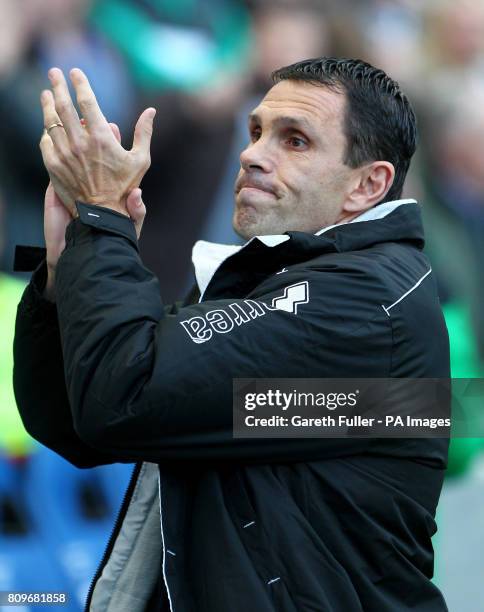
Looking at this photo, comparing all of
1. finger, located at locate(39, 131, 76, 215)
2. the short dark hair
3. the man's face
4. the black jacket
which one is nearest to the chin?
the man's face

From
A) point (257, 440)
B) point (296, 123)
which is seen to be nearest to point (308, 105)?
point (296, 123)

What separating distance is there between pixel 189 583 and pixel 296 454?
28 cm

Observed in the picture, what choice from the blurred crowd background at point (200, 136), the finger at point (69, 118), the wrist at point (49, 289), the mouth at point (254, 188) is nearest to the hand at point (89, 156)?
the finger at point (69, 118)

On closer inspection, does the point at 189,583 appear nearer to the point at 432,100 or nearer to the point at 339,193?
the point at 339,193

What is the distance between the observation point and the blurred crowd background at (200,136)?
140 inches

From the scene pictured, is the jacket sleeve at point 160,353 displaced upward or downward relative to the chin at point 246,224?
downward

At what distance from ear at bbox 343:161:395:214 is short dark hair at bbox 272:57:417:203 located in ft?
0.07

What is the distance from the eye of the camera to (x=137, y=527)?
183 cm

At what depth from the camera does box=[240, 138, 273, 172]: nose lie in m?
1.99

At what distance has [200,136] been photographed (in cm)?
379

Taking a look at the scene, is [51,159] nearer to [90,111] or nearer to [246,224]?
[90,111]

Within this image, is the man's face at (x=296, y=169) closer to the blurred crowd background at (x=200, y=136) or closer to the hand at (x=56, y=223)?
the hand at (x=56, y=223)

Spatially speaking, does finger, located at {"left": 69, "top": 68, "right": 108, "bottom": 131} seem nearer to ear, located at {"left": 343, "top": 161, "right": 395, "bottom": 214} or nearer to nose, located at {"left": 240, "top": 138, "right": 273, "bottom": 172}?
nose, located at {"left": 240, "top": 138, "right": 273, "bottom": 172}

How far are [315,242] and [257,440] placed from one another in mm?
400
